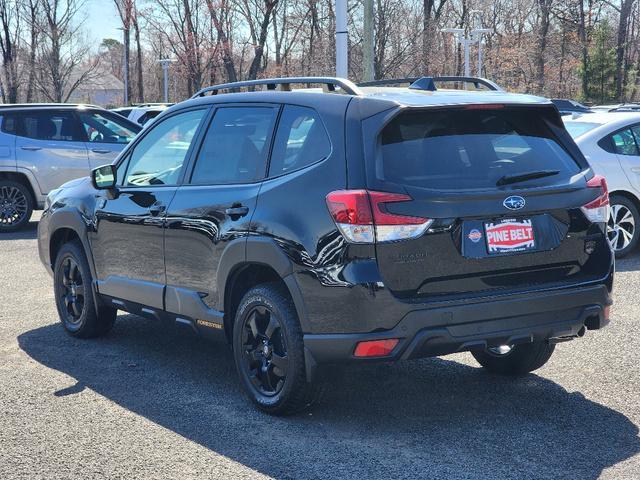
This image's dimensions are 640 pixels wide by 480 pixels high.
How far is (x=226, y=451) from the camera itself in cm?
465

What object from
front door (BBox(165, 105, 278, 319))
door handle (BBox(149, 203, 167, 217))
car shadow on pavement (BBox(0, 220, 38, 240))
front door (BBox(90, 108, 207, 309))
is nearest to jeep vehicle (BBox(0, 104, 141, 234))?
car shadow on pavement (BBox(0, 220, 38, 240))

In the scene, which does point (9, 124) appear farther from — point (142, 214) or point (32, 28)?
point (32, 28)

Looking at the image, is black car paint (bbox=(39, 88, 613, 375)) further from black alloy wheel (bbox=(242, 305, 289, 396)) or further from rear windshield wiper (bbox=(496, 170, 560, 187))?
black alloy wheel (bbox=(242, 305, 289, 396))

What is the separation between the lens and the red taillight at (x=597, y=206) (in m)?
4.99

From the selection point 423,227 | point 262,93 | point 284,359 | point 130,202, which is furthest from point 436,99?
point 130,202

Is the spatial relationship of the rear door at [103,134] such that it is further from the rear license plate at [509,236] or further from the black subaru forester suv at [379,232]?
the rear license plate at [509,236]

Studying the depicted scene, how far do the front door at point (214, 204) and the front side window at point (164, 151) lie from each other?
0.23 meters

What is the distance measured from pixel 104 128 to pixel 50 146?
903 millimetres

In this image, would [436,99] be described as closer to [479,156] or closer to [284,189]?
[479,156]

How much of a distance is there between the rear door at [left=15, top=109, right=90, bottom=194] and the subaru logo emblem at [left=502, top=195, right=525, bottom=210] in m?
10.6

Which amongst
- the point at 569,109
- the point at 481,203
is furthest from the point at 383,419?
the point at 569,109

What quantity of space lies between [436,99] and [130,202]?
2.41 meters

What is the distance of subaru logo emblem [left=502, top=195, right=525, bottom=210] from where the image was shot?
Answer: 468 centimetres

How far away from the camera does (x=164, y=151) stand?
6.30 meters
